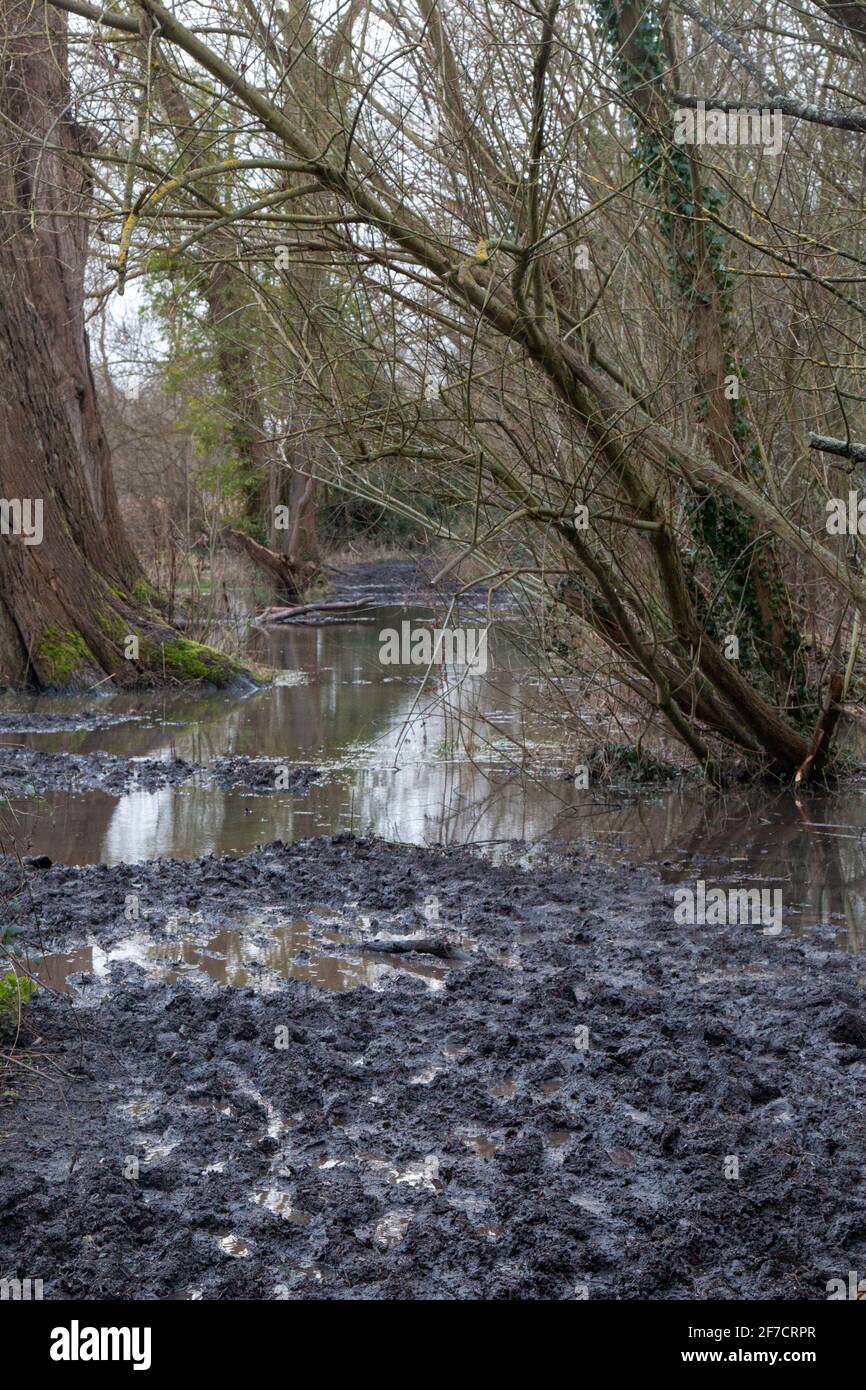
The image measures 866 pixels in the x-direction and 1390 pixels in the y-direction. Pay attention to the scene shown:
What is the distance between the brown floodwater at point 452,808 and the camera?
872 centimetres

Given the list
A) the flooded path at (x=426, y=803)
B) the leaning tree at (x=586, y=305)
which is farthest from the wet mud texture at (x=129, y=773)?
the leaning tree at (x=586, y=305)

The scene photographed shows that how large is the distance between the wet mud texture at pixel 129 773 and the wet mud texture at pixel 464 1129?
4.57m

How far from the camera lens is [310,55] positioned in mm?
7797

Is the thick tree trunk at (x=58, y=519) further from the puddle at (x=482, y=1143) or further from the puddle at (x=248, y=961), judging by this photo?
the puddle at (x=482, y=1143)

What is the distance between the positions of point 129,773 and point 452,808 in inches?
116

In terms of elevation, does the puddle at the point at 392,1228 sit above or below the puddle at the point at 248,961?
below

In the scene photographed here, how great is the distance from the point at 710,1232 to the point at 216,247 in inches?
338

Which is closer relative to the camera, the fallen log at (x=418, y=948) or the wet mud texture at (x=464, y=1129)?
the wet mud texture at (x=464, y=1129)

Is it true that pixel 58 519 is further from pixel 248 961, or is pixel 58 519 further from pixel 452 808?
pixel 248 961

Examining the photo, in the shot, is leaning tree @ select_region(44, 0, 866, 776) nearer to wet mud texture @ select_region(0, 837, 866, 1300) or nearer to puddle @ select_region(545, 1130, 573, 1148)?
wet mud texture @ select_region(0, 837, 866, 1300)

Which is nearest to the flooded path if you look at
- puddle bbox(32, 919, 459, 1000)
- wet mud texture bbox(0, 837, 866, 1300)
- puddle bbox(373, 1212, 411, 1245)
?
puddle bbox(32, 919, 459, 1000)

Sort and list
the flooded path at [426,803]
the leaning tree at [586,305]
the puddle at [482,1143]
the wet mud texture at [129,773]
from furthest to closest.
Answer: the wet mud texture at [129,773], the flooded path at [426,803], the leaning tree at [586,305], the puddle at [482,1143]

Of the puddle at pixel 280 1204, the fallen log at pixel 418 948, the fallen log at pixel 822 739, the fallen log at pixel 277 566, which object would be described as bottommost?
the puddle at pixel 280 1204
